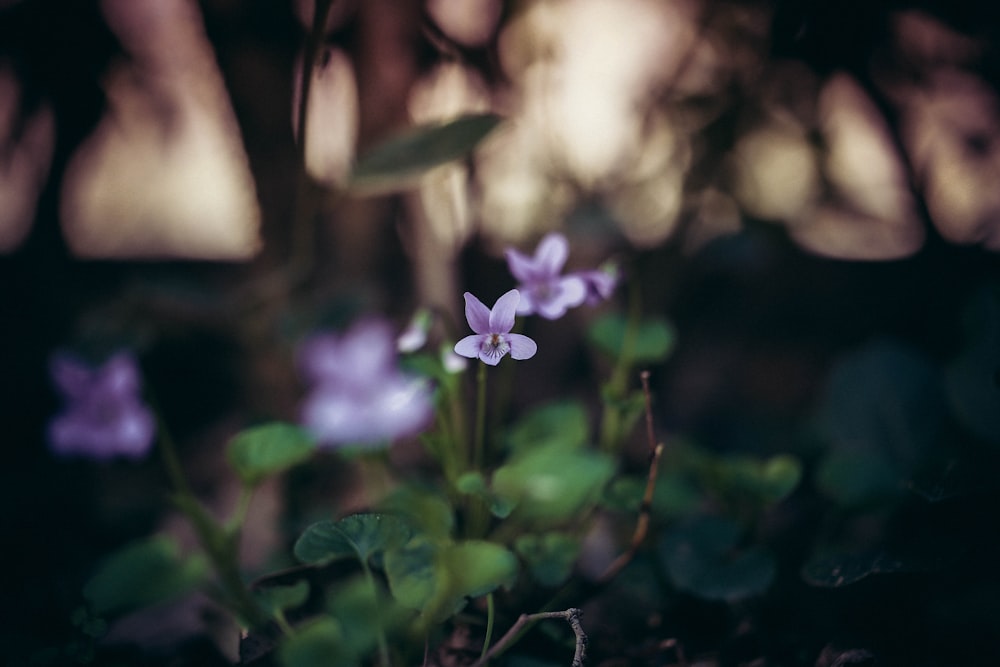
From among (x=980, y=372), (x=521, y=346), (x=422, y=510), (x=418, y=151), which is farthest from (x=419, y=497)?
(x=980, y=372)

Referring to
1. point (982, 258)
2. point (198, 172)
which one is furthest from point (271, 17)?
point (982, 258)

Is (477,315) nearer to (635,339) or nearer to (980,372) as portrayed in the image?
(635,339)

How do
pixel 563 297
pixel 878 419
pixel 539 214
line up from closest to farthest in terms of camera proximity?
pixel 563 297, pixel 878 419, pixel 539 214

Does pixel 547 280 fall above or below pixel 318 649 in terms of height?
above

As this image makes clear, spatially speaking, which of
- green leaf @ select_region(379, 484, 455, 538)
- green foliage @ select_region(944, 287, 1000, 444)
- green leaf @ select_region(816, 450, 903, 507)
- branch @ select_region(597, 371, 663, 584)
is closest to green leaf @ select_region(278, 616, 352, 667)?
green leaf @ select_region(379, 484, 455, 538)

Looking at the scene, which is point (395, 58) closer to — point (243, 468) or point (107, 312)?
point (107, 312)

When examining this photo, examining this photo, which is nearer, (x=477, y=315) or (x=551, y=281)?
(x=477, y=315)
